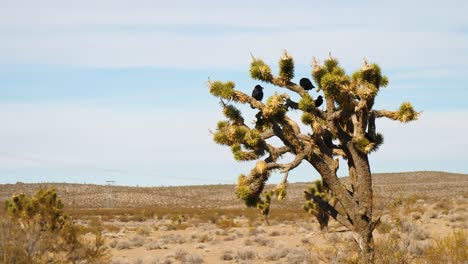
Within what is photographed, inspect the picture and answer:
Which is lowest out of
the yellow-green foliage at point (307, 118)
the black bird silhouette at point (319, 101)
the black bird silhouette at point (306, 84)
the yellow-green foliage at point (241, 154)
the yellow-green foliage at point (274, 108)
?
the yellow-green foliage at point (241, 154)

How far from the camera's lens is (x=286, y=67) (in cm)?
1112

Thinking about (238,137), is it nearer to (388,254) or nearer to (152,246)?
(388,254)

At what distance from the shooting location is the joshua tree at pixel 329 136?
34.7ft

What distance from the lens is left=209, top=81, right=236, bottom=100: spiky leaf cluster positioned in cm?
1152

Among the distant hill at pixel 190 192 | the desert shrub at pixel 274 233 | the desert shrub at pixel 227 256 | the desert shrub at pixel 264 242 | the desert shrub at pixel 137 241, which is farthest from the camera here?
the distant hill at pixel 190 192

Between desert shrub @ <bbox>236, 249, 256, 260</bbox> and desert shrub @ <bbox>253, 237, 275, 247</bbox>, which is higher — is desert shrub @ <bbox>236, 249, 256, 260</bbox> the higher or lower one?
the lower one

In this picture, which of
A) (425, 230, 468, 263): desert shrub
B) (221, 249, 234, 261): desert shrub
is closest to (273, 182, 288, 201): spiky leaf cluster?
(425, 230, 468, 263): desert shrub

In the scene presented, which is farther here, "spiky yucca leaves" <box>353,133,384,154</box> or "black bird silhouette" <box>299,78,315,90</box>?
"black bird silhouette" <box>299,78,315,90</box>

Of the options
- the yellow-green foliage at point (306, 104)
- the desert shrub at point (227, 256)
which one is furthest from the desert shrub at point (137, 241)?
the yellow-green foliage at point (306, 104)

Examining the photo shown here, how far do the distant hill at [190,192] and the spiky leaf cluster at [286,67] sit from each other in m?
55.0

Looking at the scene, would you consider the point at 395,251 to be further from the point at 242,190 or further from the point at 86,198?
the point at 86,198

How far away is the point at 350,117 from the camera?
11070 millimetres

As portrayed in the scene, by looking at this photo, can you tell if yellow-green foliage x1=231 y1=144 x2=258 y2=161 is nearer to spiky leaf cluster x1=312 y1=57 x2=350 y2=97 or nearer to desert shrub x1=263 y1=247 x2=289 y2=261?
spiky leaf cluster x1=312 y1=57 x2=350 y2=97

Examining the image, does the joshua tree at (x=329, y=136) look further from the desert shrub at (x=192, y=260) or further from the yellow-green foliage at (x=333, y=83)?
the desert shrub at (x=192, y=260)
